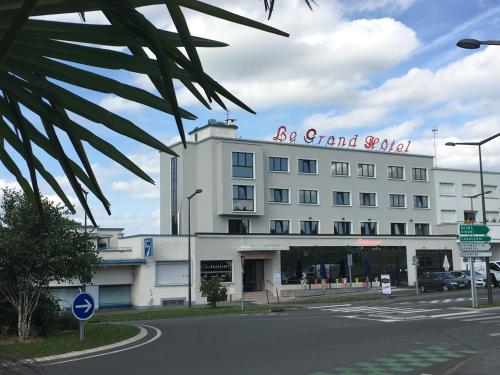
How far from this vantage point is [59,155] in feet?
4.72

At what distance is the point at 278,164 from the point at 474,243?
1230 inches

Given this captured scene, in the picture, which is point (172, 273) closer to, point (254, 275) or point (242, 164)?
point (254, 275)

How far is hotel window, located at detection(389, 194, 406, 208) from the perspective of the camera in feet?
209

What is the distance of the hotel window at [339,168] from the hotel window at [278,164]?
219 inches

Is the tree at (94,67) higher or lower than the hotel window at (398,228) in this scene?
lower

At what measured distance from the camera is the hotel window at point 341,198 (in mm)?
60344

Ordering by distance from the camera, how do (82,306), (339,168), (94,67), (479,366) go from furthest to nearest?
(339,168), (82,306), (479,366), (94,67)

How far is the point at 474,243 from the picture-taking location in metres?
28.0

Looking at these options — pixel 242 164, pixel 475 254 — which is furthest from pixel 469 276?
pixel 242 164

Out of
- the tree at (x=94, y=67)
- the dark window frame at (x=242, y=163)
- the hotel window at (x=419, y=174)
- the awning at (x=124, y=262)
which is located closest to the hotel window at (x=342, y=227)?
the dark window frame at (x=242, y=163)

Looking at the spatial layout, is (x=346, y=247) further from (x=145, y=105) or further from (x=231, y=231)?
(x=145, y=105)

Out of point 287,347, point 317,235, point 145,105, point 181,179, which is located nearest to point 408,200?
point 317,235

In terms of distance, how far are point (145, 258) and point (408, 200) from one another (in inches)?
1279

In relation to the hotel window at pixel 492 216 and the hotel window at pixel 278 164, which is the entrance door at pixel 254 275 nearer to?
the hotel window at pixel 278 164
